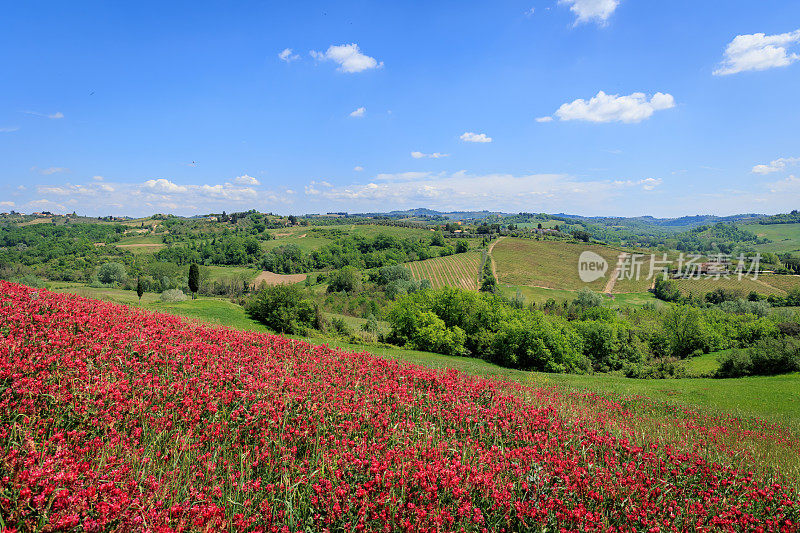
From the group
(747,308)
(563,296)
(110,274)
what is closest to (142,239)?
(110,274)

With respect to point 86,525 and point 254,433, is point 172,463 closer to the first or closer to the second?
point 254,433

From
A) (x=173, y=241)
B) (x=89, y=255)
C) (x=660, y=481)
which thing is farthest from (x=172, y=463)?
(x=173, y=241)

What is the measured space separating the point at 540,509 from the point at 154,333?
768 centimetres

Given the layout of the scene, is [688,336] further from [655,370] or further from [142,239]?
[142,239]

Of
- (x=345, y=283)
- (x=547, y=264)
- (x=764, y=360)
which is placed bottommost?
(x=345, y=283)

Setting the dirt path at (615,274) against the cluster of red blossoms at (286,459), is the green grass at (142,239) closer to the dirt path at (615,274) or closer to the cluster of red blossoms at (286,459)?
the dirt path at (615,274)

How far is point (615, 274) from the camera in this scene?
11719 centimetres

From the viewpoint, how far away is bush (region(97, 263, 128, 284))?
9651cm

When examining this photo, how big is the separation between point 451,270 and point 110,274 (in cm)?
9142

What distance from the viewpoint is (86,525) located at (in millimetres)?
2637

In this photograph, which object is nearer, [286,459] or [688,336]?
[286,459]

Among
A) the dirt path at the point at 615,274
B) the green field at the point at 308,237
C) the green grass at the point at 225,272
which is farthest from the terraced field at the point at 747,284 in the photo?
the green grass at the point at 225,272

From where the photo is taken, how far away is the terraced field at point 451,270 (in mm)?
100350

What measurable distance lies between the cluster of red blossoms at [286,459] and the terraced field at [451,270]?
85.5m
